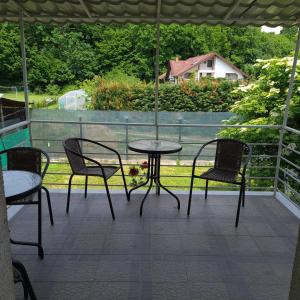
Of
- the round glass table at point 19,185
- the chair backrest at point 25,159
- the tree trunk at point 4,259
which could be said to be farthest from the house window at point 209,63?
the tree trunk at point 4,259

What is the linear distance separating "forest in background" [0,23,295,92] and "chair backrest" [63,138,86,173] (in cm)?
1208

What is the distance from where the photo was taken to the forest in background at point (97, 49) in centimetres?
1517

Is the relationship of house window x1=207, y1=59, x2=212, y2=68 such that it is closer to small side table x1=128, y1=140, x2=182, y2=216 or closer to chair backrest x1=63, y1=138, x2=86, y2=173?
small side table x1=128, y1=140, x2=182, y2=216

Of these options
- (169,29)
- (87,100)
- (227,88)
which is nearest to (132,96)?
(87,100)

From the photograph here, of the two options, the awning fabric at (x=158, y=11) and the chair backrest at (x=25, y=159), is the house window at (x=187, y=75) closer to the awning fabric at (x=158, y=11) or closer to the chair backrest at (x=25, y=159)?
the awning fabric at (x=158, y=11)

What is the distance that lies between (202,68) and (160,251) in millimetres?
15186

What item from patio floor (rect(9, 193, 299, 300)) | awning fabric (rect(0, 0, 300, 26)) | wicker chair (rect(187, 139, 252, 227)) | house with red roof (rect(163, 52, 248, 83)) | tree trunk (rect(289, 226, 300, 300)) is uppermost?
house with red roof (rect(163, 52, 248, 83))

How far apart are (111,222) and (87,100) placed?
1011cm

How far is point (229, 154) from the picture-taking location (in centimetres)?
327

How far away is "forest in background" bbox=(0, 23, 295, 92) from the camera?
49.8 ft

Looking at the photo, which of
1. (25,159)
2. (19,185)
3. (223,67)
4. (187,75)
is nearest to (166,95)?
(187,75)

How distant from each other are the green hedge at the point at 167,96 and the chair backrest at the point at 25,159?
32.8 feet

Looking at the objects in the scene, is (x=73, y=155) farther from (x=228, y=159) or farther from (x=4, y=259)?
(x=4, y=259)

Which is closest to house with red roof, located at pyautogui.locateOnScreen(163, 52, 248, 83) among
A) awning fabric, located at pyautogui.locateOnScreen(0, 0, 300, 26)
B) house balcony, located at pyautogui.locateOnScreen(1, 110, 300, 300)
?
awning fabric, located at pyautogui.locateOnScreen(0, 0, 300, 26)
